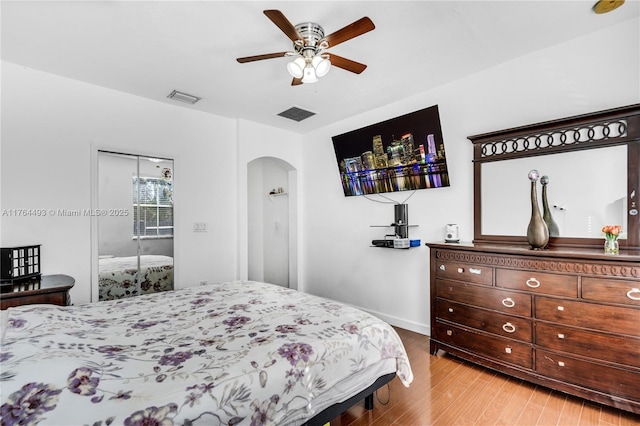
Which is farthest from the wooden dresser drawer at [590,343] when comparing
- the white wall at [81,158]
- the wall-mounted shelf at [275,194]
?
the wall-mounted shelf at [275,194]

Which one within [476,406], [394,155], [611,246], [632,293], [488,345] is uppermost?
[394,155]

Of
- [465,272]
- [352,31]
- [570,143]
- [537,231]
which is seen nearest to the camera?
[352,31]

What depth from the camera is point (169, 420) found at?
1.05 metres

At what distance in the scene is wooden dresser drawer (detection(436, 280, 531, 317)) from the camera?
7.68ft

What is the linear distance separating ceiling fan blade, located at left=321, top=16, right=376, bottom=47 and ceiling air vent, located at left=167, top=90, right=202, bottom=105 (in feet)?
7.02

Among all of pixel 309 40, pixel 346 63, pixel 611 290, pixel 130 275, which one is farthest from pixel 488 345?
pixel 130 275

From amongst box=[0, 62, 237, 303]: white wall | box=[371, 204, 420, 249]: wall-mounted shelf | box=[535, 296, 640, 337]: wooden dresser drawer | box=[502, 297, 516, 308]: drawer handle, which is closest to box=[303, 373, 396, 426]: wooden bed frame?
box=[502, 297, 516, 308]: drawer handle

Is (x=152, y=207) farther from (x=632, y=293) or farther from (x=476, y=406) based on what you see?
(x=632, y=293)

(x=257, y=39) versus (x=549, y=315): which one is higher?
(x=257, y=39)

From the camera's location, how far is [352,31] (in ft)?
6.44

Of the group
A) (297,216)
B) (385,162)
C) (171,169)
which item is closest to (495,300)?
(385,162)

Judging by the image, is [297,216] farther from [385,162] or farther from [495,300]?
[495,300]

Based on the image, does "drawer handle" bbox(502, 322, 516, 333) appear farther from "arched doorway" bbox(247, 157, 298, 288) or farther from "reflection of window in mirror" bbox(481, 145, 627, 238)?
"arched doorway" bbox(247, 157, 298, 288)

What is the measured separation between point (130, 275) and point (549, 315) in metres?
4.12
